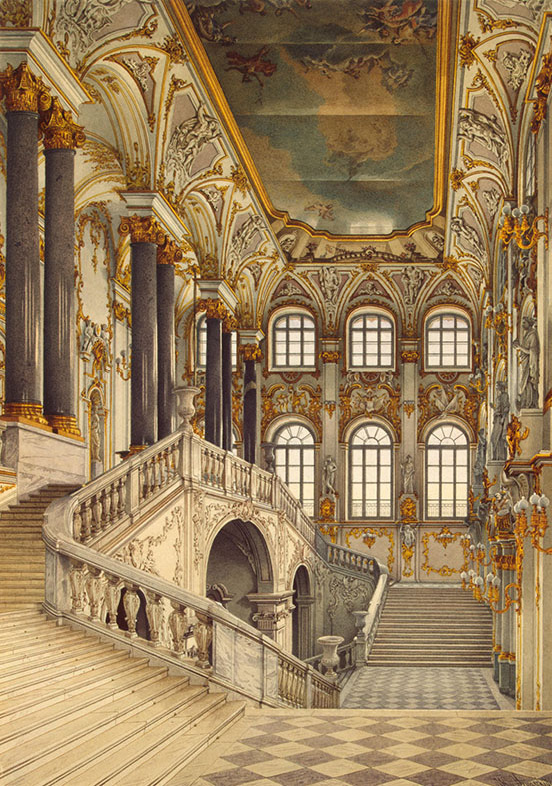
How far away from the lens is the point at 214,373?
25.0 m

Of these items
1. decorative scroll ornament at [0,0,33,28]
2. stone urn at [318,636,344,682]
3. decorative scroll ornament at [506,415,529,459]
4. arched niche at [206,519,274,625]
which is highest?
decorative scroll ornament at [0,0,33,28]

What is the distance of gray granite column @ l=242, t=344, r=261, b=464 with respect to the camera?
30000 millimetres

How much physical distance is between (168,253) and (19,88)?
22.4 ft

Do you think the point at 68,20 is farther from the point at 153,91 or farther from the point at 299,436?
the point at 299,436

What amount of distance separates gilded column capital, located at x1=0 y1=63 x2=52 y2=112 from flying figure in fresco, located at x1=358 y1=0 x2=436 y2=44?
6.12m

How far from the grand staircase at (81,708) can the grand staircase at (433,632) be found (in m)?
13.7

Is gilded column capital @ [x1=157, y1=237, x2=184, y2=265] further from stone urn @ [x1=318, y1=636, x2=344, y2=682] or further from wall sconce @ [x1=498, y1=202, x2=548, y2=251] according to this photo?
stone urn @ [x1=318, y1=636, x2=344, y2=682]

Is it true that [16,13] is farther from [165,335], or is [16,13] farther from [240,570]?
[240,570]

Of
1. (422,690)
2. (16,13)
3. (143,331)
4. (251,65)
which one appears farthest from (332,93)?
(422,690)

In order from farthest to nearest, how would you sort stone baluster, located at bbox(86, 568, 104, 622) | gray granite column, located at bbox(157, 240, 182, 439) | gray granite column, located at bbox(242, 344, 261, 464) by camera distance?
gray granite column, located at bbox(242, 344, 261, 464), gray granite column, located at bbox(157, 240, 182, 439), stone baluster, located at bbox(86, 568, 104, 622)

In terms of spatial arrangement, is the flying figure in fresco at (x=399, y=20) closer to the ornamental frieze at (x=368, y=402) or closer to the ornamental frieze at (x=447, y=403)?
the ornamental frieze at (x=368, y=402)

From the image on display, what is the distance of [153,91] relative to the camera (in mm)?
16906

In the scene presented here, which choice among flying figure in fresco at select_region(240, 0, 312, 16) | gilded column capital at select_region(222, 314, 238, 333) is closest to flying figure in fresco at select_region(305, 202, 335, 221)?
gilded column capital at select_region(222, 314, 238, 333)

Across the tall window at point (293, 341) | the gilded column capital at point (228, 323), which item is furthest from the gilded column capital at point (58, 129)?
the tall window at point (293, 341)
